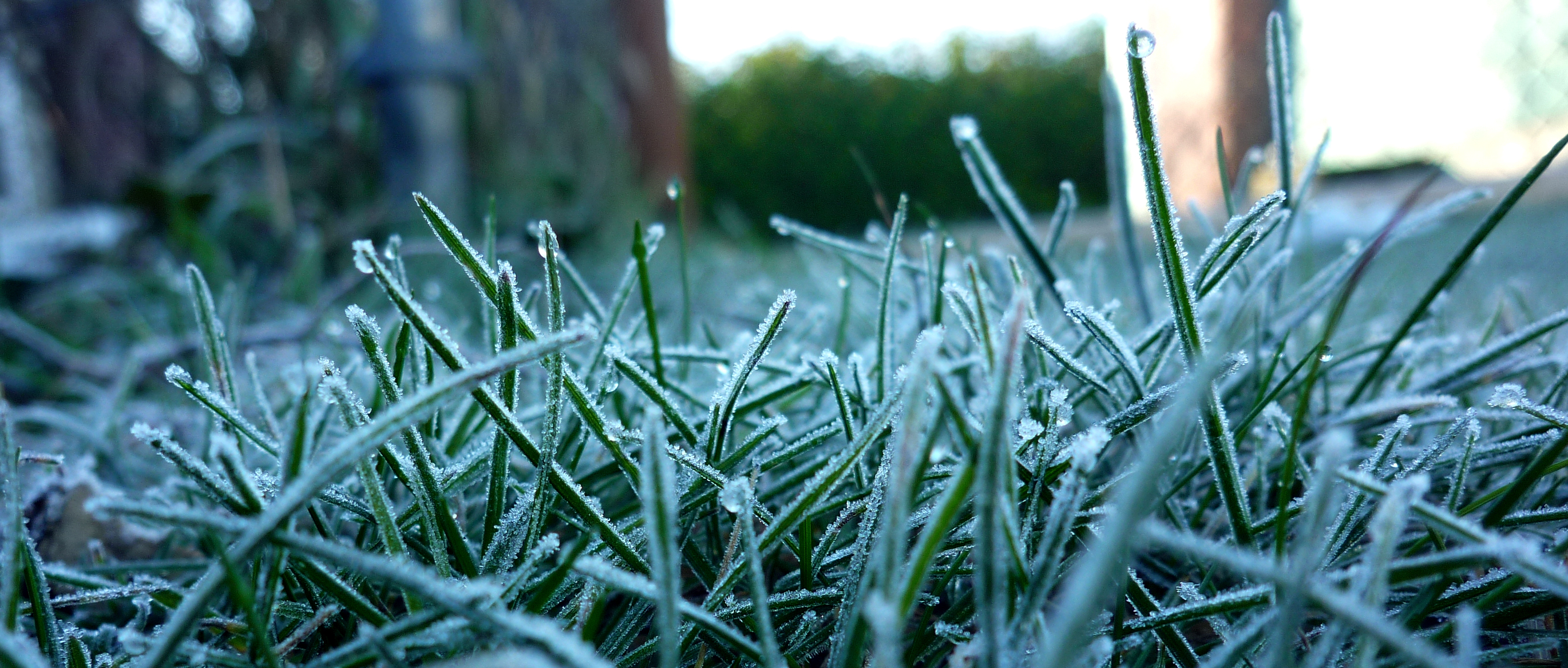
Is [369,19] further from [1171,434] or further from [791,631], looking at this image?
[1171,434]

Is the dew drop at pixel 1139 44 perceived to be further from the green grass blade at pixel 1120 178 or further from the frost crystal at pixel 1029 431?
the green grass blade at pixel 1120 178

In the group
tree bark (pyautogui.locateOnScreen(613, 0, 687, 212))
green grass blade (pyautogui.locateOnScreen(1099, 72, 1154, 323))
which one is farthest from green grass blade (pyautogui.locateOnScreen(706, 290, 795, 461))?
tree bark (pyautogui.locateOnScreen(613, 0, 687, 212))

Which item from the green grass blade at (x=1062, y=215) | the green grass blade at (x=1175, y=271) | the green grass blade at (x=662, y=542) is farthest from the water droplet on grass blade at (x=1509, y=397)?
the green grass blade at (x=662, y=542)

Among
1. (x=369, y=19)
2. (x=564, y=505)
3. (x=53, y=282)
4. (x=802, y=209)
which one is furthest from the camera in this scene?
(x=802, y=209)

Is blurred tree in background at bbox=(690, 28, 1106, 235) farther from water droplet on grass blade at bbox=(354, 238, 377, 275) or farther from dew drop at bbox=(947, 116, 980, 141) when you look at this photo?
water droplet on grass blade at bbox=(354, 238, 377, 275)

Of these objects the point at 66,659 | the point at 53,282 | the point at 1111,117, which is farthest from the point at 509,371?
the point at 53,282

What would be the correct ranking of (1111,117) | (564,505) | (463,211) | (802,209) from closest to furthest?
(564,505) < (1111,117) < (463,211) < (802,209)

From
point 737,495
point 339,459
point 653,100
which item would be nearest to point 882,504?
point 737,495
